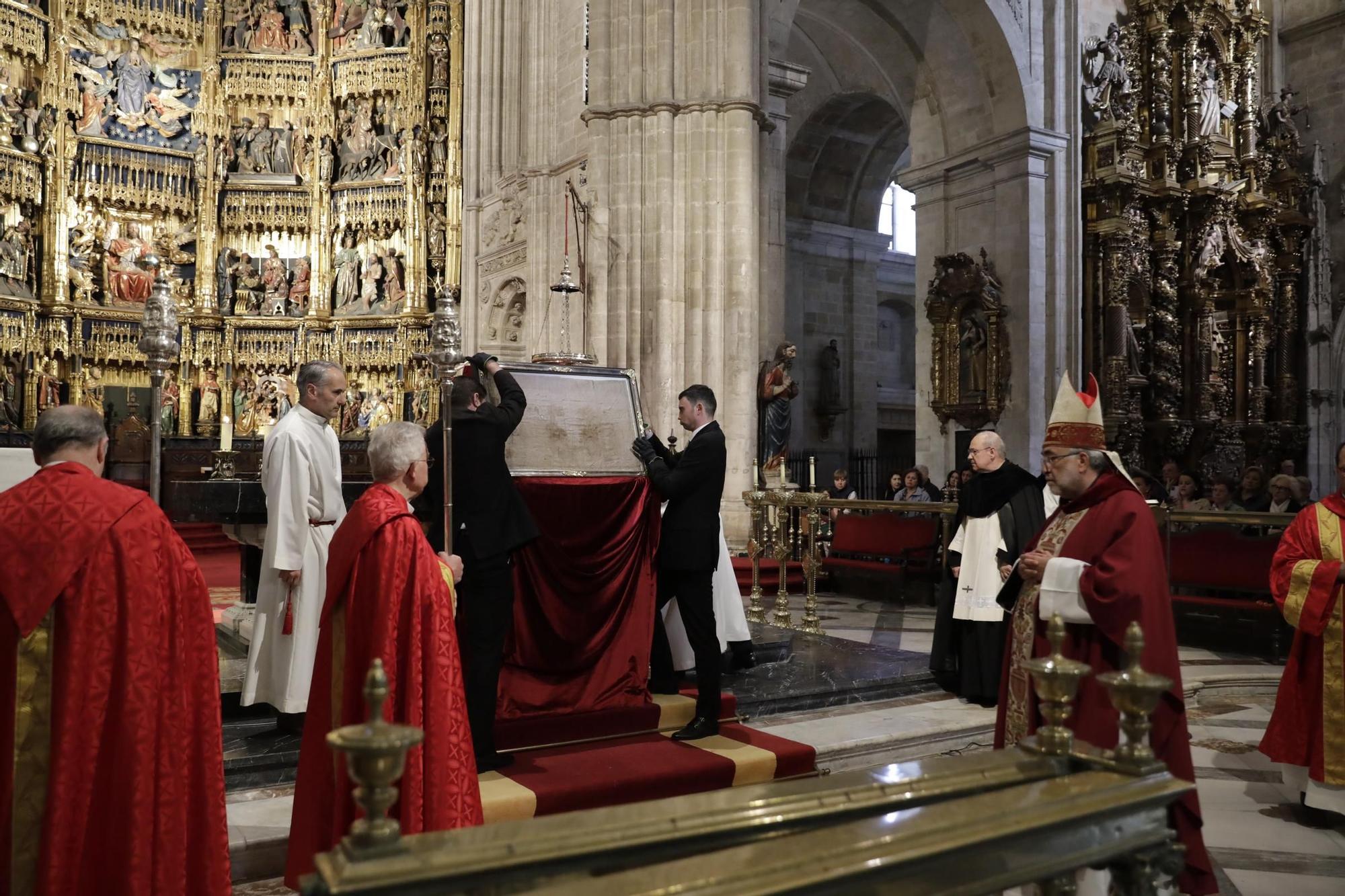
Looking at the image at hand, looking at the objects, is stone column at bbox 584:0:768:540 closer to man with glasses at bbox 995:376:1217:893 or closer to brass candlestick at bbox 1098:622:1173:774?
man with glasses at bbox 995:376:1217:893

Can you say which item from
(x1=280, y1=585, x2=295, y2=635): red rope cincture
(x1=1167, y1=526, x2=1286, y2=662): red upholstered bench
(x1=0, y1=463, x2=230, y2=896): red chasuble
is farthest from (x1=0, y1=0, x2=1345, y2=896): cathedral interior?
(x1=0, y1=463, x2=230, y2=896): red chasuble

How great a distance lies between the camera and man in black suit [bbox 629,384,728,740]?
4.58m

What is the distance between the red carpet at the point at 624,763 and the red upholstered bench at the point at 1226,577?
4619mm

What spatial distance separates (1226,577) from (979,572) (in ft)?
11.2

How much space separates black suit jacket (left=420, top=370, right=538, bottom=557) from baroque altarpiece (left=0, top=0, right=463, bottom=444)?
11.4 m

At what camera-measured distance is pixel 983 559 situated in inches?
229

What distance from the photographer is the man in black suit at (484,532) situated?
12.8 ft

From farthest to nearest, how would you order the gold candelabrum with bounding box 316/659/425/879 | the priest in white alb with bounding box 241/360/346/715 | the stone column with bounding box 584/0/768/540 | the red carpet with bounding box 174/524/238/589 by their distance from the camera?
the red carpet with bounding box 174/524/238/589
the stone column with bounding box 584/0/768/540
the priest in white alb with bounding box 241/360/346/715
the gold candelabrum with bounding box 316/659/425/879

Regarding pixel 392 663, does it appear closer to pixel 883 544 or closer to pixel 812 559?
pixel 812 559

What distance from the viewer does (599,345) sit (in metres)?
11.0

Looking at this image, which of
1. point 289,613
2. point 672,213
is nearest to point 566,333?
point 672,213

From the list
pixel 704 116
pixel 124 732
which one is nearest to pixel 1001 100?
pixel 704 116

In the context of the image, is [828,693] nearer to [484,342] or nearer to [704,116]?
[704,116]

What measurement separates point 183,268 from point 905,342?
15.0 meters
